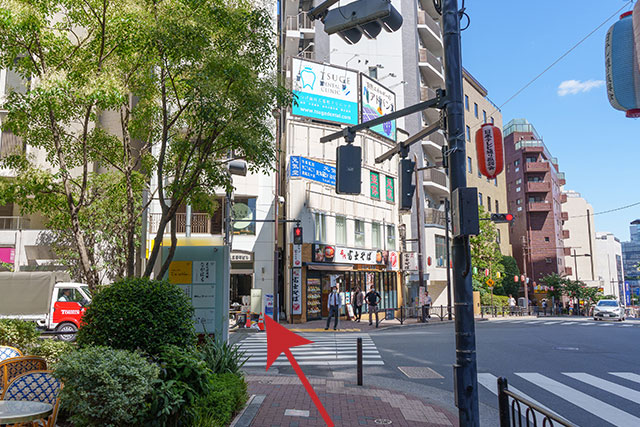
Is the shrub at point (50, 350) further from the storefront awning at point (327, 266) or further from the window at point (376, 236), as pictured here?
the window at point (376, 236)

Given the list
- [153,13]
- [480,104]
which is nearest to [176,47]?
[153,13]

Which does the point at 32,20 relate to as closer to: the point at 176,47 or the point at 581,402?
the point at 176,47

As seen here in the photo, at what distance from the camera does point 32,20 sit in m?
8.08

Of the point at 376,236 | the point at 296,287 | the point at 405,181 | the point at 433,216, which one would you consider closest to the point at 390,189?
the point at 376,236

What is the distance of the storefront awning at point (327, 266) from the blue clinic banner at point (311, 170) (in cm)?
525

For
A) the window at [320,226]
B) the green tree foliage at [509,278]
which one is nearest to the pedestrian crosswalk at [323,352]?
the window at [320,226]

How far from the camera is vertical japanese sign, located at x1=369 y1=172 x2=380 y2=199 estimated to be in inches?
1401

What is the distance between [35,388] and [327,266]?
24.8 m

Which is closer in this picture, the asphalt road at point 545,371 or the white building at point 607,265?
the asphalt road at point 545,371

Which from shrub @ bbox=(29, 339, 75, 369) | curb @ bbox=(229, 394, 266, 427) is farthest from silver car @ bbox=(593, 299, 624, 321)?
shrub @ bbox=(29, 339, 75, 369)

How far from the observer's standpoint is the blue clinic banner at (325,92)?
32594 millimetres

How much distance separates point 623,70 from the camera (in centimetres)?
577

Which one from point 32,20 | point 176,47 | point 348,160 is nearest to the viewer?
point 348,160

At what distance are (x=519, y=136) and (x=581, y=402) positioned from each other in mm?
69564
